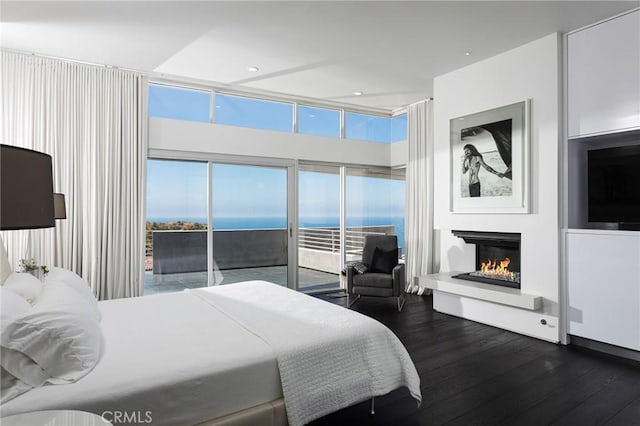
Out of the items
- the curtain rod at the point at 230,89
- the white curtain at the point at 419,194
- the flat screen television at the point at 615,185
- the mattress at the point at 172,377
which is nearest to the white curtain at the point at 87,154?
the curtain rod at the point at 230,89

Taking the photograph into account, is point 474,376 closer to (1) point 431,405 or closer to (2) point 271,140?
(1) point 431,405

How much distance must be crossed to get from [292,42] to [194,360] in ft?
10.7

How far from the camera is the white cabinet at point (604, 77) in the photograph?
325cm

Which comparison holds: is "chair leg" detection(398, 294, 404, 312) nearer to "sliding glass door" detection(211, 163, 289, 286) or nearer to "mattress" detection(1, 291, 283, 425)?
"sliding glass door" detection(211, 163, 289, 286)

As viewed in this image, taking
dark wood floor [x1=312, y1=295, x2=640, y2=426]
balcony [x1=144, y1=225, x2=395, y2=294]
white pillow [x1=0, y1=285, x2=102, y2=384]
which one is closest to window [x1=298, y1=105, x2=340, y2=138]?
balcony [x1=144, y1=225, x2=395, y2=294]

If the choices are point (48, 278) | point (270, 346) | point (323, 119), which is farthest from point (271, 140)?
point (270, 346)

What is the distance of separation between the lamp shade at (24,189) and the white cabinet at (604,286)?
4.01 meters

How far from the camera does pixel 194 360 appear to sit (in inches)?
70.9

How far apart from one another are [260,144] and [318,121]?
117 centimetres

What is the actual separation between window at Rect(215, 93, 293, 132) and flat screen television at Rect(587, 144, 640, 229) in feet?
12.9

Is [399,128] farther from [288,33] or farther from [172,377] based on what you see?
[172,377]

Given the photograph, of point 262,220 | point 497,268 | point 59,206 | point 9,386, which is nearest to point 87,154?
point 59,206

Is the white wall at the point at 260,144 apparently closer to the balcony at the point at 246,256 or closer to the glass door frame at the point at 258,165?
the glass door frame at the point at 258,165

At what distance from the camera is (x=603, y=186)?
3566mm
